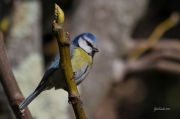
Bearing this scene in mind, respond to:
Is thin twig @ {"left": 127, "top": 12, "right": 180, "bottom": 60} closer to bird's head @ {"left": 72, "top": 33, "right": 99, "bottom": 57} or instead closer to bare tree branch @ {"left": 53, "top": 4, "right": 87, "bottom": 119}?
bird's head @ {"left": 72, "top": 33, "right": 99, "bottom": 57}

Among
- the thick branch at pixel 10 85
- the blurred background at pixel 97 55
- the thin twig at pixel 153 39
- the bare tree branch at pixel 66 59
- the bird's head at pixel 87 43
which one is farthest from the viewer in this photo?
the thin twig at pixel 153 39

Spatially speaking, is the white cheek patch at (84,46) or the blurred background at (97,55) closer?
the white cheek patch at (84,46)

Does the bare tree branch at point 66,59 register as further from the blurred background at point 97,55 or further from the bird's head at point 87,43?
the blurred background at point 97,55

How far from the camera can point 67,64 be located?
81 cm

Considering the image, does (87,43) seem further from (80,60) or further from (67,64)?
(67,64)

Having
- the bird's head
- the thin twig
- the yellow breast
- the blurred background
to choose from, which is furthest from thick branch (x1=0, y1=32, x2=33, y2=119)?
the thin twig

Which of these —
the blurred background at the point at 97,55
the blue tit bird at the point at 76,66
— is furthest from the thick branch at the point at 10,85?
the blurred background at the point at 97,55

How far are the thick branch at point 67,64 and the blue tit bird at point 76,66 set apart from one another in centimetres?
31

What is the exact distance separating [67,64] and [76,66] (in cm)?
61

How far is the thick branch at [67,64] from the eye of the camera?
77cm

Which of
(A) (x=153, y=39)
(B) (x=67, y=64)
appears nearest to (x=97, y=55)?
(A) (x=153, y=39)

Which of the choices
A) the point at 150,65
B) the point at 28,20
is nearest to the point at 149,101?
the point at 150,65

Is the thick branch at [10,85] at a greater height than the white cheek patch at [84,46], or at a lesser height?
lesser

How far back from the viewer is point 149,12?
4.28 m
